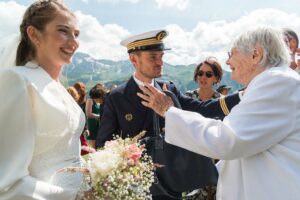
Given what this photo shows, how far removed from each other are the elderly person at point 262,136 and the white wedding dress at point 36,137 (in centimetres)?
85

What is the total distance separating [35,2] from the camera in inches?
109

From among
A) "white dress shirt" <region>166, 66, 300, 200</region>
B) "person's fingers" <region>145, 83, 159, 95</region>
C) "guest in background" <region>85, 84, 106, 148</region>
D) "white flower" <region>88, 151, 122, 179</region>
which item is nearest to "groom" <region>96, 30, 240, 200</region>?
"person's fingers" <region>145, 83, 159, 95</region>

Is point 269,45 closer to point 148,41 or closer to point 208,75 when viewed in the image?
point 148,41

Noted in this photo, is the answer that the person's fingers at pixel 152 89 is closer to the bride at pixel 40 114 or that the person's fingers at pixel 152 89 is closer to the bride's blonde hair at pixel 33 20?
the bride at pixel 40 114

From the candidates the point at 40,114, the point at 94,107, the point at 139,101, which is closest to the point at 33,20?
the point at 40,114

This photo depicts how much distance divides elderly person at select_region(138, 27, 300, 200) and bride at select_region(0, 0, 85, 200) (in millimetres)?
874

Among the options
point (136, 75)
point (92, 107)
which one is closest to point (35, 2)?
point (136, 75)

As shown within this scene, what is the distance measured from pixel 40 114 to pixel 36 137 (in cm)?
14

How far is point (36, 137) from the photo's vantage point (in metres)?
2.39

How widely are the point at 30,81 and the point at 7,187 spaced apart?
0.64 m

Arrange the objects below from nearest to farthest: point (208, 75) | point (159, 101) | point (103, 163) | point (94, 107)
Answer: point (103, 163) → point (159, 101) → point (208, 75) → point (94, 107)

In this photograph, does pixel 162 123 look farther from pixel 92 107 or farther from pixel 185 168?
pixel 92 107

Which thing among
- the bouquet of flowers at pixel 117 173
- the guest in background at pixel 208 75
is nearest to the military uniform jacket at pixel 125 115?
the bouquet of flowers at pixel 117 173

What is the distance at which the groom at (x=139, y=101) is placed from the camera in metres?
3.61
